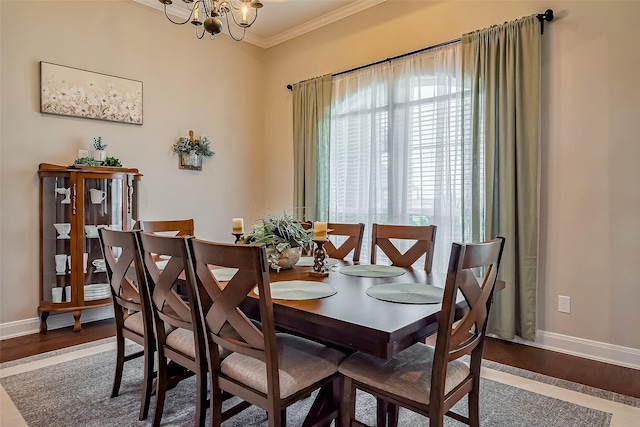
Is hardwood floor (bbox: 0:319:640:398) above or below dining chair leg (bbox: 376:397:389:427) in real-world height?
below

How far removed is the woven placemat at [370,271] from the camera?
212cm

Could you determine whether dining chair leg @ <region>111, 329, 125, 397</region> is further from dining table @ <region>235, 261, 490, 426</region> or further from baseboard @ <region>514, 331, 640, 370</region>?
baseboard @ <region>514, 331, 640, 370</region>

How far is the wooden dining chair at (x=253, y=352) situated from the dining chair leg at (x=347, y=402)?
44 mm

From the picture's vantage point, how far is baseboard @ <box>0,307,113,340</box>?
125 inches

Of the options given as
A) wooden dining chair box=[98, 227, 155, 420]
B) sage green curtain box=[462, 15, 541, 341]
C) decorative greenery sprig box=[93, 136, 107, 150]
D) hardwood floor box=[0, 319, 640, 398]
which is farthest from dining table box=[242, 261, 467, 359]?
decorative greenery sprig box=[93, 136, 107, 150]

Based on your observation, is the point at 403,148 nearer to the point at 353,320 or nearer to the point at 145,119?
the point at 145,119

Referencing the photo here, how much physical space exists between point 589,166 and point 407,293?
1980mm

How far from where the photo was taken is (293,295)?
5.34ft

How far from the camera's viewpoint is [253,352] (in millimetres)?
1430

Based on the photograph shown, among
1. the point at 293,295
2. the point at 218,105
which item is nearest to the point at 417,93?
the point at 218,105

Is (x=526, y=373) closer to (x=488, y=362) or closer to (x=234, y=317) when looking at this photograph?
(x=488, y=362)

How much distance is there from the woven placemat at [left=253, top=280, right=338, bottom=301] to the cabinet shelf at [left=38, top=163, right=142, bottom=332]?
90.2 inches

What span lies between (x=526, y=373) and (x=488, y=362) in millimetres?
241

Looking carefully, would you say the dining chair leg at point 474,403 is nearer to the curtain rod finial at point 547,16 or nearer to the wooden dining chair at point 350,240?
the wooden dining chair at point 350,240
